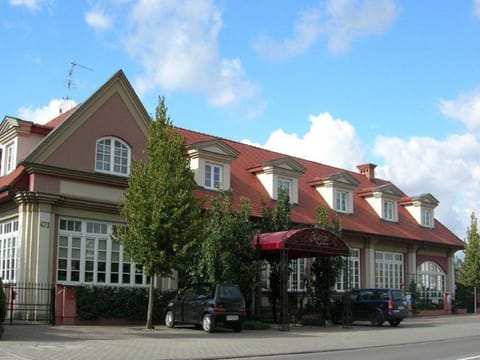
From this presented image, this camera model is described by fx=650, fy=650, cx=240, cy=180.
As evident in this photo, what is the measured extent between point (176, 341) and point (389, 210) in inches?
997

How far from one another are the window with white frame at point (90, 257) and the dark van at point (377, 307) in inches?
391

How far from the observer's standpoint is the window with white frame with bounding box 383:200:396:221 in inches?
1594

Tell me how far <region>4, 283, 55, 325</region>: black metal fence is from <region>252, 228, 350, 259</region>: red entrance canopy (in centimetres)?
798

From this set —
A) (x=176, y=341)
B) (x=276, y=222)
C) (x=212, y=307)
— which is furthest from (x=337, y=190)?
(x=176, y=341)

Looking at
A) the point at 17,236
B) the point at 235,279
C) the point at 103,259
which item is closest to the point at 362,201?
the point at 235,279

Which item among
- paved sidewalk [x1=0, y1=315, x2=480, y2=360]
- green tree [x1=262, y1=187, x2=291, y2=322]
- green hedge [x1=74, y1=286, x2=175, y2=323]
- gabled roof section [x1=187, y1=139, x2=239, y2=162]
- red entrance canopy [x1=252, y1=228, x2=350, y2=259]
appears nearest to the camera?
paved sidewalk [x1=0, y1=315, x2=480, y2=360]

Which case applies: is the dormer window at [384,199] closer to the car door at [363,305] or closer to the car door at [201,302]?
the car door at [363,305]

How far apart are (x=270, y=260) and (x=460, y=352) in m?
12.1

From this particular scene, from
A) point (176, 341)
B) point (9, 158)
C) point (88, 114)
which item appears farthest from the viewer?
point (9, 158)

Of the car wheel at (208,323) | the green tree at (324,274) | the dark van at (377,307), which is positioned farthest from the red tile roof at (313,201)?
the car wheel at (208,323)

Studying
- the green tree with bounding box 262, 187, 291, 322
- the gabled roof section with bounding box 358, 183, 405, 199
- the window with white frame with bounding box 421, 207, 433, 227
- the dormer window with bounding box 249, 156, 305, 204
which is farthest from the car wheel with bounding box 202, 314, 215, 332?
the window with white frame with bounding box 421, 207, 433, 227

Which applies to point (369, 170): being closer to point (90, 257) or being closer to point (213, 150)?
point (213, 150)

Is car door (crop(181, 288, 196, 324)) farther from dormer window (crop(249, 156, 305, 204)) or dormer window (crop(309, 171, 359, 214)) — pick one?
dormer window (crop(309, 171, 359, 214))

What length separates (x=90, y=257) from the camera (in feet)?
80.6
